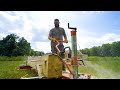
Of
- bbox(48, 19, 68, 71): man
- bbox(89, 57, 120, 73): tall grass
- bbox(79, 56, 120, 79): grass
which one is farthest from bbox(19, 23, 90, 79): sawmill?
bbox(89, 57, 120, 73): tall grass

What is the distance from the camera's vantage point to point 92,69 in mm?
5469

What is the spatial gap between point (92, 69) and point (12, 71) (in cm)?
124

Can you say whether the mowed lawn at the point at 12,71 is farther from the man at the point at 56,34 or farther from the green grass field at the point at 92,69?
the man at the point at 56,34

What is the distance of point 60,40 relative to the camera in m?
4.61

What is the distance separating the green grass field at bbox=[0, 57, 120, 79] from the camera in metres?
4.75

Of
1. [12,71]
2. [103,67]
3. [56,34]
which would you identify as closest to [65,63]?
[56,34]

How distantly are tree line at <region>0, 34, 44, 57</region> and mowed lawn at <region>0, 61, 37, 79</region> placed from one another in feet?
0.44

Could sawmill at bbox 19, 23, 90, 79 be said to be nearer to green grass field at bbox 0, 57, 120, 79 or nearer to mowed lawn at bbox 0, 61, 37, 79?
green grass field at bbox 0, 57, 120, 79

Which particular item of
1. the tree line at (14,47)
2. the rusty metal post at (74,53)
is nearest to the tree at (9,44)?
the tree line at (14,47)

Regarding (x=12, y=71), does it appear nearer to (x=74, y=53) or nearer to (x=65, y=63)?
(x=65, y=63)

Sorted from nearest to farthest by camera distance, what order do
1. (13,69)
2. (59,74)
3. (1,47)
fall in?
(59,74) → (1,47) → (13,69)
